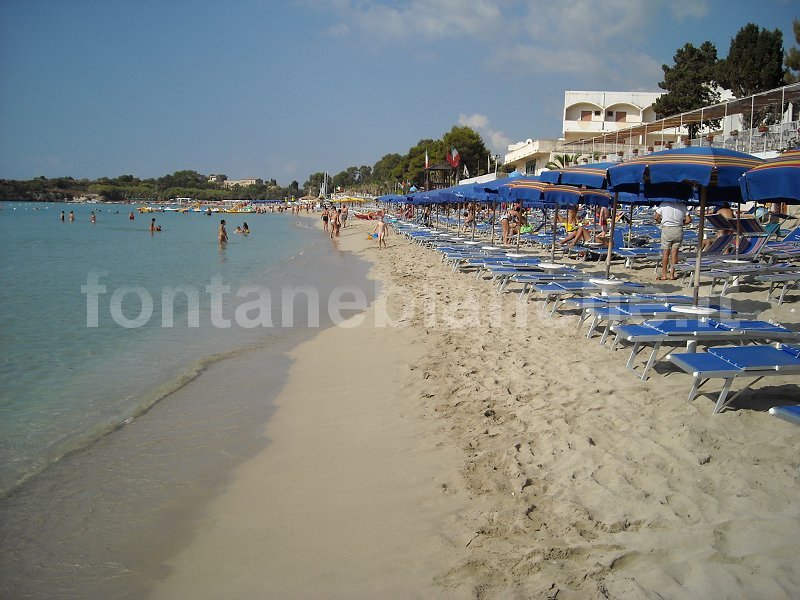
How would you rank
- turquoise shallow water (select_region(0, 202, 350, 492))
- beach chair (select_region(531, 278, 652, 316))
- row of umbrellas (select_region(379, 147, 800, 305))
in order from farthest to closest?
beach chair (select_region(531, 278, 652, 316)) → turquoise shallow water (select_region(0, 202, 350, 492)) → row of umbrellas (select_region(379, 147, 800, 305))

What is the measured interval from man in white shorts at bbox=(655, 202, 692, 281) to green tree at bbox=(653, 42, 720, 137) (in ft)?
92.4

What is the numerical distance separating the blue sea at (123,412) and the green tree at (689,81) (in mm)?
29388

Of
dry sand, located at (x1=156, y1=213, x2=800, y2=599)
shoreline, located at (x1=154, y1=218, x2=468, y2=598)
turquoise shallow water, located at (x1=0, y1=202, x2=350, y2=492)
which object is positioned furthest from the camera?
turquoise shallow water, located at (x1=0, y1=202, x2=350, y2=492)

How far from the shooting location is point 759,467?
3354 millimetres

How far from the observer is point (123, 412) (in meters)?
5.82

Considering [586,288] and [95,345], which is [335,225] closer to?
[95,345]

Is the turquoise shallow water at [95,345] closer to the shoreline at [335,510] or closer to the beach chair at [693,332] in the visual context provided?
the shoreline at [335,510]

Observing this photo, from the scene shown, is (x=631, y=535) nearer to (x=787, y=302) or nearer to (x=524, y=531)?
(x=524, y=531)

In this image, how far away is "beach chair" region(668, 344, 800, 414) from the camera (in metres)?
3.88

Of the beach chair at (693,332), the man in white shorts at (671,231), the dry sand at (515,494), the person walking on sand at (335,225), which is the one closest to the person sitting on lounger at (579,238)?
the man in white shorts at (671,231)

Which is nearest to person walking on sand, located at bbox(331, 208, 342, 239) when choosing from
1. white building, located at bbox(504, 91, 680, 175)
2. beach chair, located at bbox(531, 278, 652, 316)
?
white building, located at bbox(504, 91, 680, 175)

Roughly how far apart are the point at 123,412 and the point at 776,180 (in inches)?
232

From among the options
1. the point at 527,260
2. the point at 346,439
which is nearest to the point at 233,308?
the point at 527,260

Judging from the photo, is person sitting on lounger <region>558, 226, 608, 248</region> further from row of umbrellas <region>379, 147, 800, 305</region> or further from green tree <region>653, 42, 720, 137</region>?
green tree <region>653, 42, 720, 137</region>
